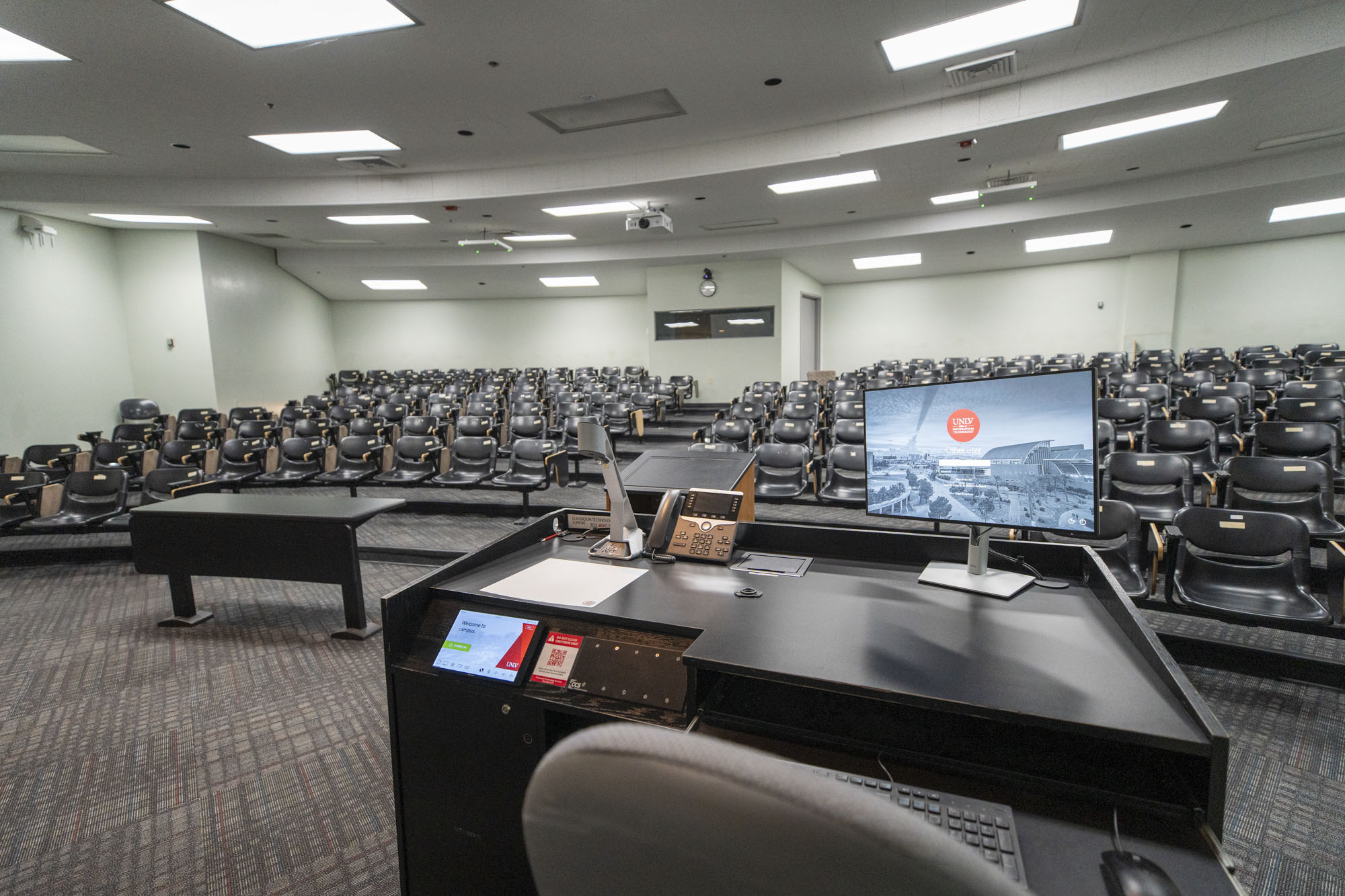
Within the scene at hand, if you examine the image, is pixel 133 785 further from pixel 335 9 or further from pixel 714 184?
pixel 714 184

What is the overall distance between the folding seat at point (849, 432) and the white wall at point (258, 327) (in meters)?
11.1

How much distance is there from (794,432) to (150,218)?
10808 millimetres

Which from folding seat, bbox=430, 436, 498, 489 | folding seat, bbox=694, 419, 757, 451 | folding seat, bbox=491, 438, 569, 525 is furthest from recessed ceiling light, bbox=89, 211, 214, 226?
folding seat, bbox=694, 419, 757, 451

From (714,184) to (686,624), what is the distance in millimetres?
7632

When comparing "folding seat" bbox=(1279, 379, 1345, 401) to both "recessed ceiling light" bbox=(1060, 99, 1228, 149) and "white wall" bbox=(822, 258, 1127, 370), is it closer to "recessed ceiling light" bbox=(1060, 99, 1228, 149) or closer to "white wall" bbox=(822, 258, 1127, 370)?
"recessed ceiling light" bbox=(1060, 99, 1228, 149)

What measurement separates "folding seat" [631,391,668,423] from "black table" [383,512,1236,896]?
7.58m

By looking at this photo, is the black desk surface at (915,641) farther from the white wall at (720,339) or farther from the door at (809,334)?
the door at (809,334)

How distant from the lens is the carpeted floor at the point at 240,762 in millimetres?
1831

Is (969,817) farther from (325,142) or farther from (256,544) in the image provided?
Result: (325,142)

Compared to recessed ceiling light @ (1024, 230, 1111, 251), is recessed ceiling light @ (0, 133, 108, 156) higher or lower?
higher

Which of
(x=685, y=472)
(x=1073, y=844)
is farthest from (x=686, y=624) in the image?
(x=685, y=472)

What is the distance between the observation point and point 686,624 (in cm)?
128

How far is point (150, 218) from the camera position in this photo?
957 centimetres

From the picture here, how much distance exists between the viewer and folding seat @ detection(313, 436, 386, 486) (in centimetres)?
584
